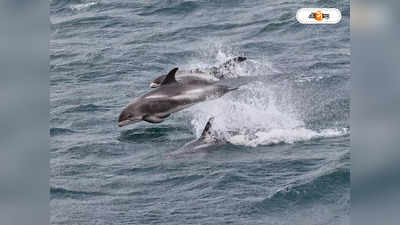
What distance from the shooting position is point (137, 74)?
17.0ft

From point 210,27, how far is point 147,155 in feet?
3.08

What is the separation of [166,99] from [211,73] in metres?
0.35

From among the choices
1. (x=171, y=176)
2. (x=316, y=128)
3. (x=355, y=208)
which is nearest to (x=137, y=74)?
(x=171, y=176)

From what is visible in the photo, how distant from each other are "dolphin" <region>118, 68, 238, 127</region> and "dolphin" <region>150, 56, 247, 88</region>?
0.03m

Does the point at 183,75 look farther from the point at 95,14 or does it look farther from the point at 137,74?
Result: the point at 95,14

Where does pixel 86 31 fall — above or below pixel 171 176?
above

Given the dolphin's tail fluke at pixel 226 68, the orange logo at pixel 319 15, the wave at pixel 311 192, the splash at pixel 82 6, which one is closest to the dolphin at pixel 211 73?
the dolphin's tail fluke at pixel 226 68

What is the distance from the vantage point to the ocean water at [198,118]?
515 cm

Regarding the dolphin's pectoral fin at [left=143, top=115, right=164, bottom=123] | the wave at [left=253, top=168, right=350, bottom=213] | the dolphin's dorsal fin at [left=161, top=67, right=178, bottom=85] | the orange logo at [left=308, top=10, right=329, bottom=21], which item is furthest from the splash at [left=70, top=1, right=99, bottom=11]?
the wave at [left=253, top=168, right=350, bottom=213]

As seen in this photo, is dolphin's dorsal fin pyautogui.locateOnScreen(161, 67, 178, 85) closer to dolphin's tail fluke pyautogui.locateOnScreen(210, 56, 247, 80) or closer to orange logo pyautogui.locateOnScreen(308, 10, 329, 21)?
dolphin's tail fluke pyautogui.locateOnScreen(210, 56, 247, 80)

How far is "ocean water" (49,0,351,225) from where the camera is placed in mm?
5152

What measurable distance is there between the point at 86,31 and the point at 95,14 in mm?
126

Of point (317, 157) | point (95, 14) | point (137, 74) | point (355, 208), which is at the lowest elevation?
point (355, 208)

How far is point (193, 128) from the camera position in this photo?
5.23 metres
